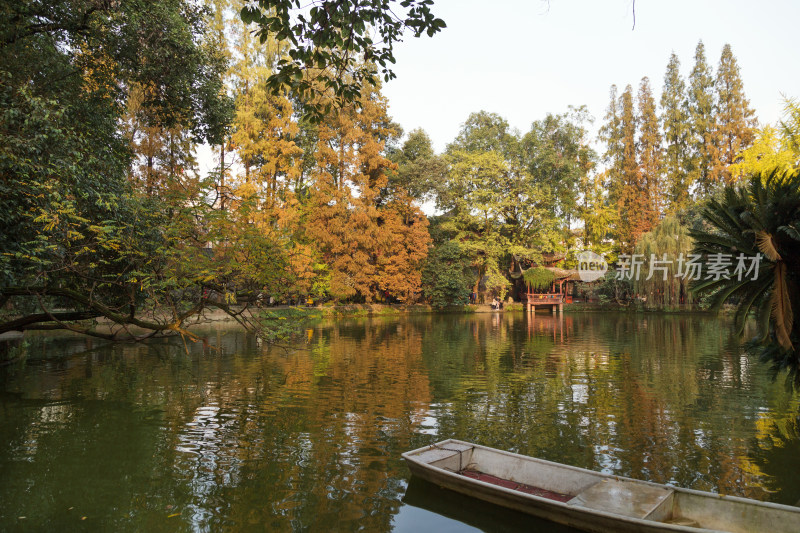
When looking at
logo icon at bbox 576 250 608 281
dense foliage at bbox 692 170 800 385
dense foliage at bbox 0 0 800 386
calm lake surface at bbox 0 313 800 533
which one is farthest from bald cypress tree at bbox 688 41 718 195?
dense foliage at bbox 692 170 800 385

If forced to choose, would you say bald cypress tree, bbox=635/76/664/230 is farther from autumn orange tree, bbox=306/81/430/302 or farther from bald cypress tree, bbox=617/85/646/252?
autumn orange tree, bbox=306/81/430/302

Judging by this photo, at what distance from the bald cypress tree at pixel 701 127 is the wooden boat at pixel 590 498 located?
1909 inches

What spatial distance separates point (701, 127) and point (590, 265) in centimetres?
1625

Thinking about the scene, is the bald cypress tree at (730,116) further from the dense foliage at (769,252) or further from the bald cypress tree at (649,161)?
the dense foliage at (769,252)

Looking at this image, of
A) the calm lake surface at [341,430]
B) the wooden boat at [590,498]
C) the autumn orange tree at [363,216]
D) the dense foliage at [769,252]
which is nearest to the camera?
the wooden boat at [590,498]

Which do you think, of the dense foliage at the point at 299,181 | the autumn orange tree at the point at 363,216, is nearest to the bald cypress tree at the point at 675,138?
the dense foliage at the point at 299,181

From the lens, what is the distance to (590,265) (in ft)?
163

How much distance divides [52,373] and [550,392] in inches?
573

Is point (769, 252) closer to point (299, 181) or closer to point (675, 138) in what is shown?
point (299, 181)

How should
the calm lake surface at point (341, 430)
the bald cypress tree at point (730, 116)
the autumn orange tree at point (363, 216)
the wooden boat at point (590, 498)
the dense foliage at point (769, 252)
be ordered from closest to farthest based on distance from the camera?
the wooden boat at point (590, 498) → the calm lake surface at point (341, 430) → the dense foliage at point (769, 252) → the autumn orange tree at point (363, 216) → the bald cypress tree at point (730, 116)

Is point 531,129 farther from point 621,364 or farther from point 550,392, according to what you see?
point 550,392

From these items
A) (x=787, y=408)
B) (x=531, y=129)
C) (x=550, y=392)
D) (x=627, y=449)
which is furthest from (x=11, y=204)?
(x=531, y=129)

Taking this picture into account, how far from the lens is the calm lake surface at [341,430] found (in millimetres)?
6426

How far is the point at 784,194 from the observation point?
7.97 metres
